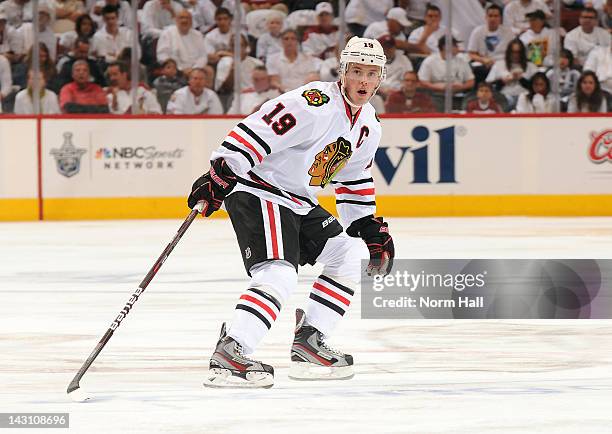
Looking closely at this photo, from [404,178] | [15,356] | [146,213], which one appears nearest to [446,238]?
[404,178]

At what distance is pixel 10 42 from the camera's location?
12305 millimetres

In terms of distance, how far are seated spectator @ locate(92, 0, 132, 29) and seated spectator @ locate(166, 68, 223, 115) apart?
76 cm

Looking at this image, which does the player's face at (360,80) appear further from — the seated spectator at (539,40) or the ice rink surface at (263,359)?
the seated spectator at (539,40)

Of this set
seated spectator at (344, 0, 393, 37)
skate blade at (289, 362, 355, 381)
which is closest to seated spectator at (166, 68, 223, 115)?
seated spectator at (344, 0, 393, 37)

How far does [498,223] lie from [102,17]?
4161 millimetres

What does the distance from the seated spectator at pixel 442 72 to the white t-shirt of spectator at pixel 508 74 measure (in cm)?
24

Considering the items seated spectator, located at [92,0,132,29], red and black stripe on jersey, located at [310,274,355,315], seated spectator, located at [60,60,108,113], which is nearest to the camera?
red and black stripe on jersey, located at [310,274,355,315]

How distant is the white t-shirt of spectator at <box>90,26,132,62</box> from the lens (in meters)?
12.5

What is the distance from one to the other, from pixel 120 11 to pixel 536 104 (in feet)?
13.2

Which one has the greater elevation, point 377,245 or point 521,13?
point 521,13

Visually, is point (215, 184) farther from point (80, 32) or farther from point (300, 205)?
point (80, 32)

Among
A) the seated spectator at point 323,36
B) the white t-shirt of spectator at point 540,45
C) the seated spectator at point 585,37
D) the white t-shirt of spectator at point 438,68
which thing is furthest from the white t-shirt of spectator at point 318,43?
the seated spectator at point 585,37

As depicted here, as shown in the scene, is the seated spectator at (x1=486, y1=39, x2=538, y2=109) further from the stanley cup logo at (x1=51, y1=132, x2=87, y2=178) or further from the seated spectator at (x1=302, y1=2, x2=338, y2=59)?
the stanley cup logo at (x1=51, y1=132, x2=87, y2=178)

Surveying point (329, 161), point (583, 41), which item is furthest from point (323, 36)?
point (329, 161)
